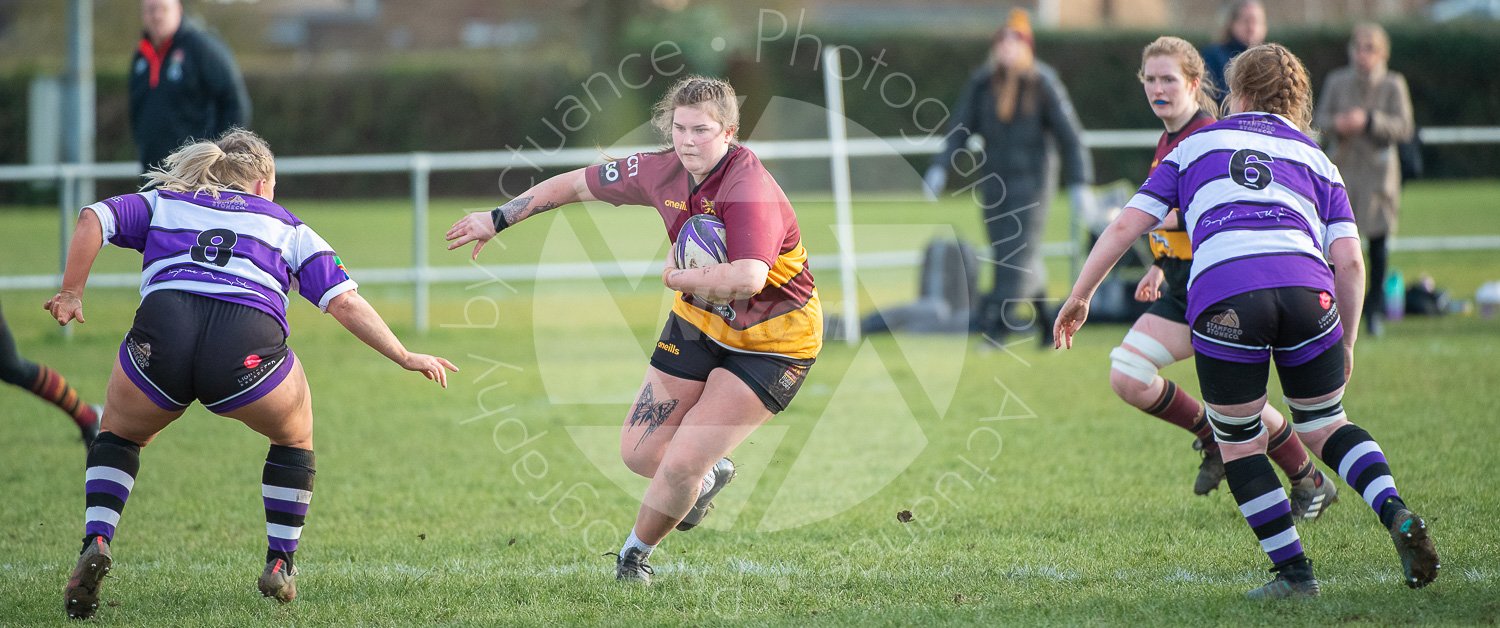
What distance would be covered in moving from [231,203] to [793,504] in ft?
8.14

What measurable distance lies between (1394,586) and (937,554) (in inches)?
54.6

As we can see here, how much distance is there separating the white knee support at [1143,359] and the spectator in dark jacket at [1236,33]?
3404mm

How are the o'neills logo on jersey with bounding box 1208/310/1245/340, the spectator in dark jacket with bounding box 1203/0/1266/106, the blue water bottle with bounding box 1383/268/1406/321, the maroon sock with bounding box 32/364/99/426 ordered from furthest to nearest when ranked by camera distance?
the blue water bottle with bounding box 1383/268/1406/321 < the spectator in dark jacket with bounding box 1203/0/1266/106 < the maroon sock with bounding box 32/364/99/426 < the o'neills logo on jersey with bounding box 1208/310/1245/340

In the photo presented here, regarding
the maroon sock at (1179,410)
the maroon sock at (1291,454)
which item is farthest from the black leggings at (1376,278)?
the maroon sock at (1291,454)

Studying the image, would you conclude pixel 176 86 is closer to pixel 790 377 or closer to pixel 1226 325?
pixel 790 377

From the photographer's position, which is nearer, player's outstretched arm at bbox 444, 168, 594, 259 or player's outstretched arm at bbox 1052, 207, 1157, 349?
player's outstretched arm at bbox 1052, 207, 1157, 349

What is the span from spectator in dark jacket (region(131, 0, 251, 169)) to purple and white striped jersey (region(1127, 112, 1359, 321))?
6001mm

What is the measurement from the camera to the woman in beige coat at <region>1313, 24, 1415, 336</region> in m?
9.06

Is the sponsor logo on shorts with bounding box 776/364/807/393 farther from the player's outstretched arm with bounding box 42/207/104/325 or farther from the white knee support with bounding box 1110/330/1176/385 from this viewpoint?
the player's outstretched arm with bounding box 42/207/104/325

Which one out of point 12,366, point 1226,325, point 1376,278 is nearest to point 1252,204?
point 1226,325

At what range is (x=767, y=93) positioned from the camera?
2589 centimetres

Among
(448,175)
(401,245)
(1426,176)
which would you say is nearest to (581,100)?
(448,175)

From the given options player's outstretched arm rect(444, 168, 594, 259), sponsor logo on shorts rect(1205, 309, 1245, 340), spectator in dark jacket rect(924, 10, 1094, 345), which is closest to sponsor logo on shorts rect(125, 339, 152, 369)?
player's outstretched arm rect(444, 168, 594, 259)

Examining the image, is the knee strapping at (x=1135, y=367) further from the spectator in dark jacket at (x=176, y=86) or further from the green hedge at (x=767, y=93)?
the green hedge at (x=767, y=93)
